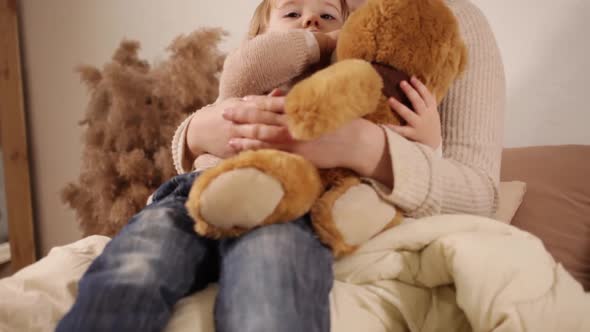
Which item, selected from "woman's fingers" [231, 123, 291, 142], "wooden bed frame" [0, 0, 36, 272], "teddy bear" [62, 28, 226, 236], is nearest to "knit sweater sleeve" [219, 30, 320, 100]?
"woman's fingers" [231, 123, 291, 142]

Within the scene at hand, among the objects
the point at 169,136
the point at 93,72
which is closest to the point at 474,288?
the point at 169,136

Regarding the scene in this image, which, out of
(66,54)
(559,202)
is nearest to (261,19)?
(559,202)

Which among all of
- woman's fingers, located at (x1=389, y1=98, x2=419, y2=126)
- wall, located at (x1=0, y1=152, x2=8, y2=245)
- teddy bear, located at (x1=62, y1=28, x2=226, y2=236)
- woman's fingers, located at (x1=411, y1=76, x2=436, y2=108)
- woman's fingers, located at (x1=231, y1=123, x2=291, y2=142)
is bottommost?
wall, located at (x1=0, y1=152, x2=8, y2=245)

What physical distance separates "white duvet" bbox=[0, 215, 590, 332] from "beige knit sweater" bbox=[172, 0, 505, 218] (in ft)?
0.16

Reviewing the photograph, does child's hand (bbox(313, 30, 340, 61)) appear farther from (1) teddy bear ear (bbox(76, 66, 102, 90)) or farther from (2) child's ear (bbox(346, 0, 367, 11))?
(1) teddy bear ear (bbox(76, 66, 102, 90))

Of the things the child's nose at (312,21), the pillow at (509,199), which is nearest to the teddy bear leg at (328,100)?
the child's nose at (312,21)

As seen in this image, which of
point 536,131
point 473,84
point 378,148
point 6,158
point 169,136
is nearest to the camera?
point 378,148

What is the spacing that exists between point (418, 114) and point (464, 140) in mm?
152

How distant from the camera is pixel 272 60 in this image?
65 cm

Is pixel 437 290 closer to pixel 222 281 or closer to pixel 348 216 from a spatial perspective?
pixel 348 216

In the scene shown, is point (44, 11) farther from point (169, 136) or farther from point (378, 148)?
point (378, 148)

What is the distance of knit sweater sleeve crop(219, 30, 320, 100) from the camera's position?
0.65 metres

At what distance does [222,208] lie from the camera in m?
0.44

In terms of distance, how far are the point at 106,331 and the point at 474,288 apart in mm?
390
